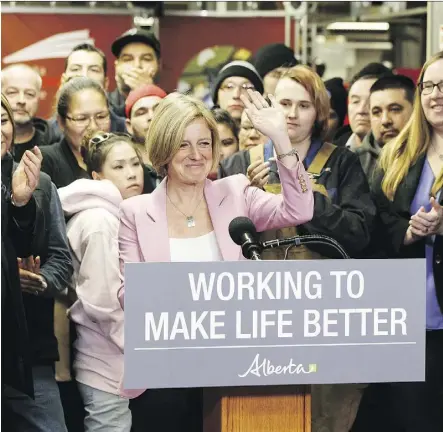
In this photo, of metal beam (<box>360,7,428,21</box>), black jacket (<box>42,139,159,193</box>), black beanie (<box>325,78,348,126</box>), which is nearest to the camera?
black jacket (<box>42,139,159,193</box>)

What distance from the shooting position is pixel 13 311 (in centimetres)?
350

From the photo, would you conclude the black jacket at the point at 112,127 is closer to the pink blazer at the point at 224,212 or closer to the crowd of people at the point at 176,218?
the crowd of people at the point at 176,218

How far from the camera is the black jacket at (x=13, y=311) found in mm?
3480

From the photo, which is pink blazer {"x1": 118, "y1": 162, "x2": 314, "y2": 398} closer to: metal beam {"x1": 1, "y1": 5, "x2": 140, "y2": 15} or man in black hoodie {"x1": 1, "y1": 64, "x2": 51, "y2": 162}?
man in black hoodie {"x1": 1, "y1": 64, "x2": 51, "y2": 162}

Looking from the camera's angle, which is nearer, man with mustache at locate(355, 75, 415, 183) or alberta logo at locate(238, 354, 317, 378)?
alberta logo at locate(238, 354, 317, 378)

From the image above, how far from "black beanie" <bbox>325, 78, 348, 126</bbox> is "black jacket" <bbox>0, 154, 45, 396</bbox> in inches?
117

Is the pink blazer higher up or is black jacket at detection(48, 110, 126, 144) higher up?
black jacket at detection(48, 110, 126, 144)

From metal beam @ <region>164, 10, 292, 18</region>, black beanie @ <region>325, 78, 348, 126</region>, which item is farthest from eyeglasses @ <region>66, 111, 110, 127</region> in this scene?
metal beam @ <region>164, 10, 292, 18</region>

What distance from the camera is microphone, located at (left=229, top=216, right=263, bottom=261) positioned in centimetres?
315

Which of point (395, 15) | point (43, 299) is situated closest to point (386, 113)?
point (43, 299)

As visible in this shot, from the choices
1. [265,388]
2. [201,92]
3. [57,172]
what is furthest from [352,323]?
[201,92]

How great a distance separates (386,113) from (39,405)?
7.44ft

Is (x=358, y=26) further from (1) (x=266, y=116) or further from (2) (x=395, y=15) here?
(1) (x=266, y=116)

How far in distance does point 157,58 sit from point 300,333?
3230 mm
